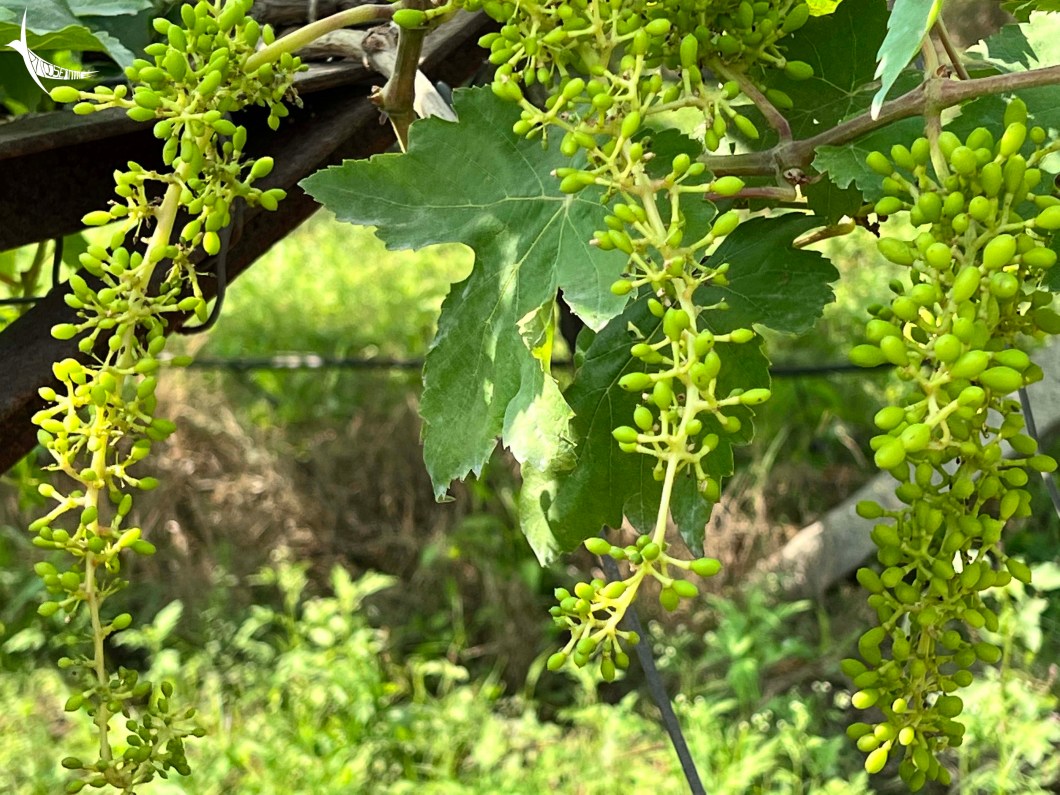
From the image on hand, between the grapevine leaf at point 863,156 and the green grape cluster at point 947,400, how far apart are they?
67 millimetres

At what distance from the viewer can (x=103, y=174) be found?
26.9 inches

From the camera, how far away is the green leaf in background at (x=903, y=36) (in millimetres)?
345

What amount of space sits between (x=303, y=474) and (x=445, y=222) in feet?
9.03

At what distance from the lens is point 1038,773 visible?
2.05m

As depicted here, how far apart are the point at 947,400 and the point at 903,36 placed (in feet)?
0.40

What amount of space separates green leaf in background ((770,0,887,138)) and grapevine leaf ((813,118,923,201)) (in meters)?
0.06

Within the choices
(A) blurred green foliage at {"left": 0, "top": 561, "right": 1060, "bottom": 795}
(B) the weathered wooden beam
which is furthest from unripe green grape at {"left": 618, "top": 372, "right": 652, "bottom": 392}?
(A) blurred green foliage at {"left": 0, "top": 561, "right": 1060, "bottom": 795}

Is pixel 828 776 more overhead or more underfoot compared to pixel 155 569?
more overhead

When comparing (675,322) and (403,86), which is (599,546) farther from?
(403,86)

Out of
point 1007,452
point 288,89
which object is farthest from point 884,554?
point 1007,452

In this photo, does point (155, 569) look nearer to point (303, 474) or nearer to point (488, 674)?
point (303, 474)

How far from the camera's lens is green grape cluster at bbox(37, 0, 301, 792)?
0.43 meters

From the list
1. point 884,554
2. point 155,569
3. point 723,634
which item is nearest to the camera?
point 884,554

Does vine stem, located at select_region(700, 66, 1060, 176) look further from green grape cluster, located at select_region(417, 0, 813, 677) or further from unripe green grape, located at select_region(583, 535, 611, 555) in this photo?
unripe green grape, located at select_region(583, 535, 611, 555)
